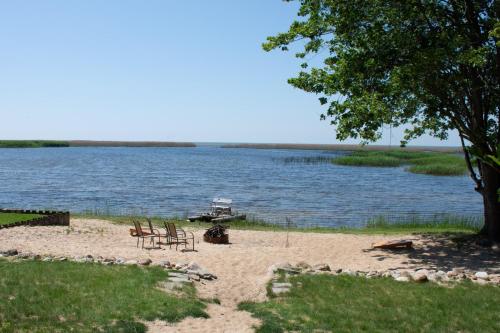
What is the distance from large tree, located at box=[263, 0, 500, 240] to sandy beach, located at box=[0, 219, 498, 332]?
3415mm

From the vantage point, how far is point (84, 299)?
8922 millimetres

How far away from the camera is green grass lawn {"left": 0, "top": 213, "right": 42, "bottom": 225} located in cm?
1868

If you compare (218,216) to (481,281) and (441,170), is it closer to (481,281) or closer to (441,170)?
(481,281)

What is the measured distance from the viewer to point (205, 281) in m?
11.2

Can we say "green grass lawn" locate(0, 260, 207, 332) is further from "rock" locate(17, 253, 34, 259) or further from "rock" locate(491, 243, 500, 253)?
"rock" locate(491, 243, 500, 253)

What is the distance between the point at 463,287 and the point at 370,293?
83.2 inches

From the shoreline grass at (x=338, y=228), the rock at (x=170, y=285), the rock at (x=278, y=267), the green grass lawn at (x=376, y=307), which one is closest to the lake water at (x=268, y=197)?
the shoreline grass at (x=338, y=228)

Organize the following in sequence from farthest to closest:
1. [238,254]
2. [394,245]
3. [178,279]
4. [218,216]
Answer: [218,216], [394,245], [238,254], [178,279]

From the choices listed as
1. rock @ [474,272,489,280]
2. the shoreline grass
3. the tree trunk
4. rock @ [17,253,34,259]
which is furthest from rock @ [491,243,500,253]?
rock @ [17,253,34,259]

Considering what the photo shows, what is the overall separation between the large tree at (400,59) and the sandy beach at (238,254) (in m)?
3.42

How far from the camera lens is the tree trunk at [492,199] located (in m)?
16.8

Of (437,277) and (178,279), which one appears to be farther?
(437,277)

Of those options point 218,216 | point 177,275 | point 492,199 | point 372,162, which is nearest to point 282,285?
point 177,275

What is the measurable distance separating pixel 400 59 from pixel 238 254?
725cm
